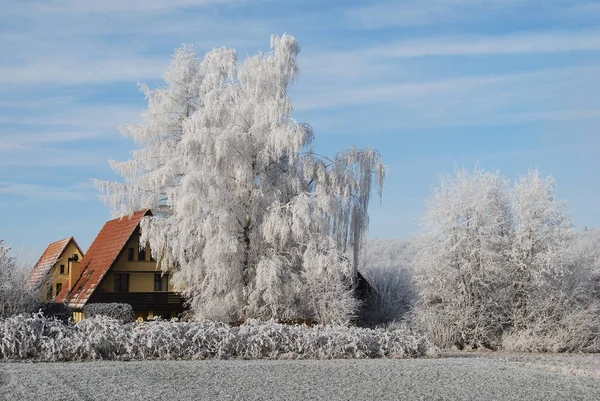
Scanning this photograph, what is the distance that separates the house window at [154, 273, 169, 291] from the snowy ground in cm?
1109

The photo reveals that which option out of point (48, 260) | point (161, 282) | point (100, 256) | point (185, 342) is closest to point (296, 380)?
point (185, 342)

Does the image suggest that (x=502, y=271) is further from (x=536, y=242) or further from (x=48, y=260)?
(x=48, y=260)

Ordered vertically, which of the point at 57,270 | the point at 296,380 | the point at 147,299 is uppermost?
the point at 57,270

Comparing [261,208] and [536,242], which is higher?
[261,208]

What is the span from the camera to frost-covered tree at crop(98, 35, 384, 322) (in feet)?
78.3

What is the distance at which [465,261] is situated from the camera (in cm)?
2330

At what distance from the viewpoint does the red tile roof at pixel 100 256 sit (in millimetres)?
25891

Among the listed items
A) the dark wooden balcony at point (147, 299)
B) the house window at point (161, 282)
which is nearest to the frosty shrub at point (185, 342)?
the dark wooden balcony at point (147, 299)

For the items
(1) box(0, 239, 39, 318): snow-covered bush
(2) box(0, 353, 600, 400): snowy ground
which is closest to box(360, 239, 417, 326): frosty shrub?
(2) box(0, 353, 600, 400): snowy ground

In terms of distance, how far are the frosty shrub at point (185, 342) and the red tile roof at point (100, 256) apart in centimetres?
737

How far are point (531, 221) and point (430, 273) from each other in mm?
3497

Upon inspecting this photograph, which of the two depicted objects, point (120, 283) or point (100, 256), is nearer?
point (120, 283)

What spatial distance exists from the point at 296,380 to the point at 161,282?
14440 millimetres

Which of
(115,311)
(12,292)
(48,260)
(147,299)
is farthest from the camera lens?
(48,260)
